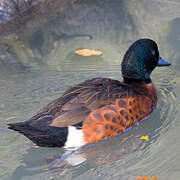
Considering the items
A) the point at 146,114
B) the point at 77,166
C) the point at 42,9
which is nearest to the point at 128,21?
the point at 42,9

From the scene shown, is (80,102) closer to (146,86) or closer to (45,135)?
(45,135)

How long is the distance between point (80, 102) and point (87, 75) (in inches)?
60.6

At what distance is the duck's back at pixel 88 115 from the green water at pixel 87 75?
0.19 m

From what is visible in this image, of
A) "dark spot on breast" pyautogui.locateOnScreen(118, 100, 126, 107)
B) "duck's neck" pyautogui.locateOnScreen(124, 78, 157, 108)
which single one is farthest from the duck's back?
"duck's neck" pyautogui.locateOnScreen(124, 78, 157, 108)

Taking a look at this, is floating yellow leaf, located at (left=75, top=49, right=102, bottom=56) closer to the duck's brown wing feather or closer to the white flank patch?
the duck's brown wing feather

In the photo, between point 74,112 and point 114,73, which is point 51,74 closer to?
point 114,73

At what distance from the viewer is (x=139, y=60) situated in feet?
15.4

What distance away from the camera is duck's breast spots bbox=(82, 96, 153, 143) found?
3.99 m

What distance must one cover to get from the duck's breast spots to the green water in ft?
0.44

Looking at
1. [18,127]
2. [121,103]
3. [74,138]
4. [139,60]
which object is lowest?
[74,138]

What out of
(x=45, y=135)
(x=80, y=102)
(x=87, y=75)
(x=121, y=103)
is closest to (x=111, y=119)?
(x=121, y=103)

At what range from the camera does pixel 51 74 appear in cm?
552

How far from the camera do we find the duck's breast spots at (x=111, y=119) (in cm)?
399

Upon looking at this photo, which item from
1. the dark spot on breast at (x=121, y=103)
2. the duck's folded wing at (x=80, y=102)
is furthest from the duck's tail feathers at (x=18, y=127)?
the dark spot on breast at (x=121, y=103)
